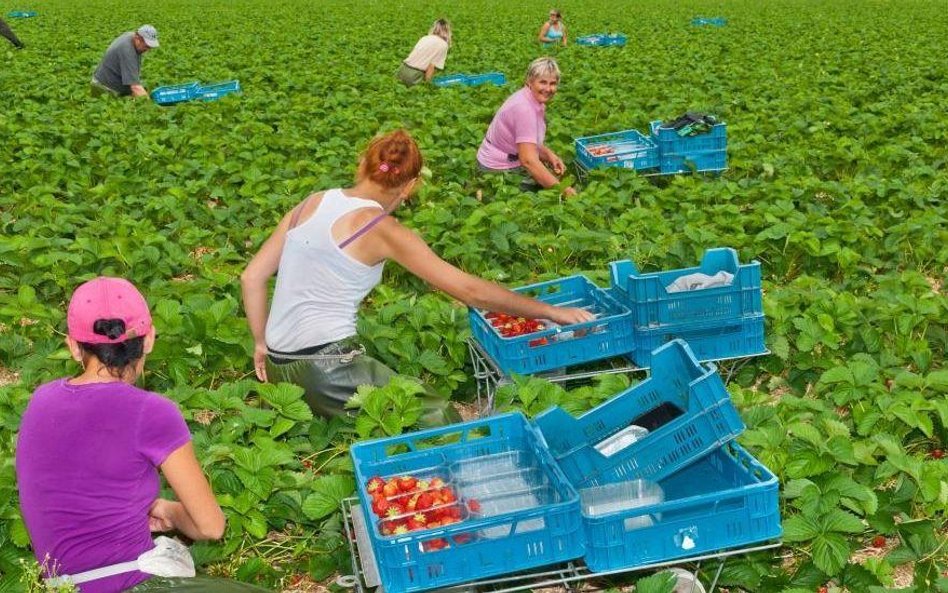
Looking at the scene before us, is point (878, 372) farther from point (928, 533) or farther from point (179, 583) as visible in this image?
point (179, 583)

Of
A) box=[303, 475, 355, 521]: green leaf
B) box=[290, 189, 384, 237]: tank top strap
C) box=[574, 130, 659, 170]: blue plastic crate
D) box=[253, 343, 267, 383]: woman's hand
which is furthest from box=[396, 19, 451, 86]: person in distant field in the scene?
box=[303, 475, 355, 521]: green leaf

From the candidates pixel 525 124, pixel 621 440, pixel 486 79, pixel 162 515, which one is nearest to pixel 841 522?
pixel 621 440

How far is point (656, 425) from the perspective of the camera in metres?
3.50

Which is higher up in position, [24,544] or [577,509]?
[577,509]

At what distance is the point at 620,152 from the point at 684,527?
5.74 metres

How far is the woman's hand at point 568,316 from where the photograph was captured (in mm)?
4203

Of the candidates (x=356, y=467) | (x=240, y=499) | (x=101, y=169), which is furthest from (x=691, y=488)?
(x=101, y=169)

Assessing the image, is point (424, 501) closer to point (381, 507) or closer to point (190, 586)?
point (381, 507)

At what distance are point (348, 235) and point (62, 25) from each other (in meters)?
23.6

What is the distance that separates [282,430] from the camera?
4074mm

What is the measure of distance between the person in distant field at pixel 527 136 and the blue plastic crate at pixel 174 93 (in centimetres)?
579

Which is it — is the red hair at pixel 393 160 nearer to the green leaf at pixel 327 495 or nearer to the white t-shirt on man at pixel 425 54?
the green leaf at pixel 327 495

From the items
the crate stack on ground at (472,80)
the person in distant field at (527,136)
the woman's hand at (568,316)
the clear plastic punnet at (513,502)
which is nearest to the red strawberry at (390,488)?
the clear plastic punnet at (513,502)

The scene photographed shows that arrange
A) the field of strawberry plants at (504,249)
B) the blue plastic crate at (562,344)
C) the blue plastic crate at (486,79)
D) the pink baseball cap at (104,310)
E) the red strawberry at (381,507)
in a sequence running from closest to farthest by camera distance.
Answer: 1. the pink baseball cap at (104,310)
2. the red strawberry at (381,507)
3. the field of strawberry plants at (504,249)
4. the blue plastic crate at (562,344)
5. the blue plastic crate at (486,79)
